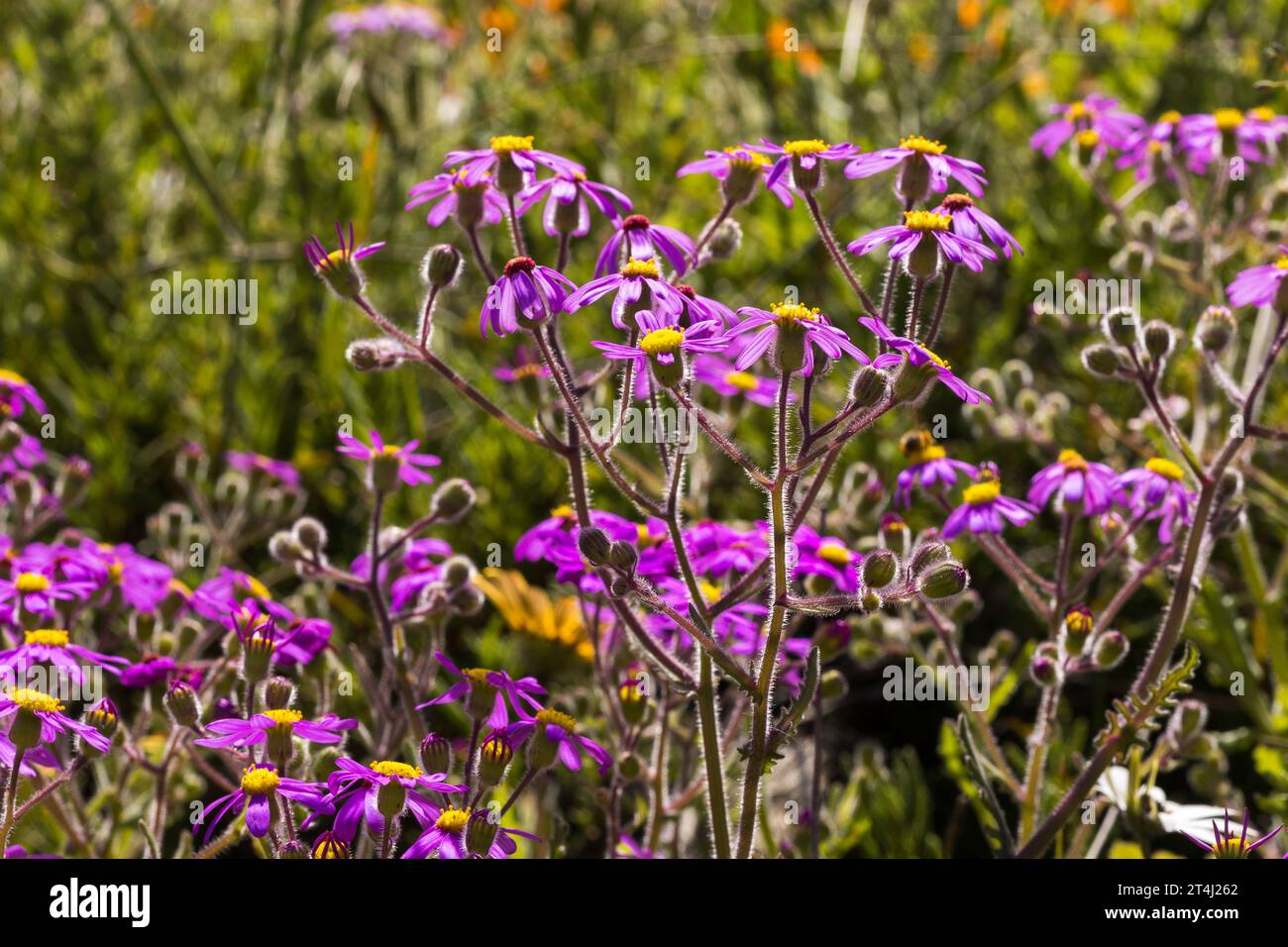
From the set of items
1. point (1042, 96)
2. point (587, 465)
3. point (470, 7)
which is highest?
point (470, 7)

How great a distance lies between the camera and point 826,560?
258 cm

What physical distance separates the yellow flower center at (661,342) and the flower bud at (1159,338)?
39.4 inches

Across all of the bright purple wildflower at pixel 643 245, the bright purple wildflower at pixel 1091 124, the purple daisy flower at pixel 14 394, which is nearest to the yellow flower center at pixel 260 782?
the bright purple wildflower at pixel 643 245

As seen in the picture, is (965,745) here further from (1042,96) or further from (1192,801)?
(1042,96)

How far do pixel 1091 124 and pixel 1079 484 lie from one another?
117 centimetres

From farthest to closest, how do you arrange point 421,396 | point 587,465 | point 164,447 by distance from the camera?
point 421,396 < point 164,447 < point 587,465

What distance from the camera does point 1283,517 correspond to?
10.3 ft

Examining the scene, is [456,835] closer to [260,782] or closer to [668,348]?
[260,782]

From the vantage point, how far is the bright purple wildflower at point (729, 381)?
3.02 m

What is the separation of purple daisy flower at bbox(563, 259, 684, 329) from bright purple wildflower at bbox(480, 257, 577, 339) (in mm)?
36

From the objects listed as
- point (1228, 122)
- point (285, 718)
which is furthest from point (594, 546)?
point (1228, 122)

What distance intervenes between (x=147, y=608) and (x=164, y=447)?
168 centimetres

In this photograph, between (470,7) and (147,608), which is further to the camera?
(470,7)

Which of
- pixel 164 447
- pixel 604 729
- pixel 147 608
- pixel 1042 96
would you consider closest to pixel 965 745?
pixel 604 729
